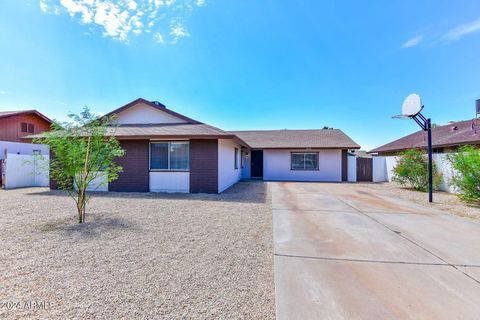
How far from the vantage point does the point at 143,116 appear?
40.2 feet

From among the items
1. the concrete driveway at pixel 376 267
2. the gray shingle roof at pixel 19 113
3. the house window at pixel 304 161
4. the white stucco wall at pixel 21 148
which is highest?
the gray shingle roof at pixel 19 113

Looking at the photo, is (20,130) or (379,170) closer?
(379,170)

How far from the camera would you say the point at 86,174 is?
570 cm

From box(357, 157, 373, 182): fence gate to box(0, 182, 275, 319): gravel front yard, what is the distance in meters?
13.2

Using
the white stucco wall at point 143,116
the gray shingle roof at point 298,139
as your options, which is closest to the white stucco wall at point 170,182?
the white stucco wall at point 143,116

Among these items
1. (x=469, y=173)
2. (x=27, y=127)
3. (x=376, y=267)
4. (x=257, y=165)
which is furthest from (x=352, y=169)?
(x=27, y=127)

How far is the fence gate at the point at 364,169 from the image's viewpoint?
648 inches

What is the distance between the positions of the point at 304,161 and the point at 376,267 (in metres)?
13.8

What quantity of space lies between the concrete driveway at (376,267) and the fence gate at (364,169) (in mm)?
10830

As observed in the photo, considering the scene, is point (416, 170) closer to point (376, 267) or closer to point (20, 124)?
point (376, 267)

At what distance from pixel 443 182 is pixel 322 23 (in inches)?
412

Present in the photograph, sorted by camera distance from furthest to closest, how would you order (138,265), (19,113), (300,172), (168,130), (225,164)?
1. (19,113)
2. (300,172)
3. (225,164)
4. (168,130)
5. (138,265)

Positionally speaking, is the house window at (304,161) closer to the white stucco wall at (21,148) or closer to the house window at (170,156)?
the house window at (170,156)

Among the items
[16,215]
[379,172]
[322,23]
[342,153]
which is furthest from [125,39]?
[379,172]
